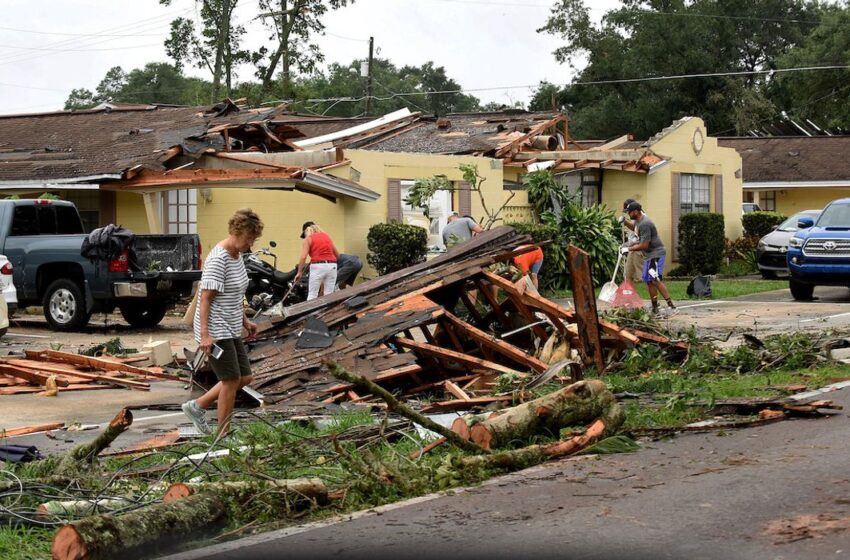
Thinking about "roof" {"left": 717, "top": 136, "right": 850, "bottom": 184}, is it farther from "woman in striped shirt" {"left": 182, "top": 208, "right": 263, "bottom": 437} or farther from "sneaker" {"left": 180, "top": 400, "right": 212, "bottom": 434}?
"sneaker" {"left": 180, "top": 400, "right": 212, "bottom": 434}

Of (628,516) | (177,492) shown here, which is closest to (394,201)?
(177,492)

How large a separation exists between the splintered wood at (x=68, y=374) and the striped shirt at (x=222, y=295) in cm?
399

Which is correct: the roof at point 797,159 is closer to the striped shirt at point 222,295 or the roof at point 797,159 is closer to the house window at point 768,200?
the house window at point 768,200

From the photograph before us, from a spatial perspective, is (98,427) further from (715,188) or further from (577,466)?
(715,188)

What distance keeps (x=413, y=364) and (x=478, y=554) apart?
5.78 metres

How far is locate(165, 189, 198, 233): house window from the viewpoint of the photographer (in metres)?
24.0

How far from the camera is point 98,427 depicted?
10.6 m

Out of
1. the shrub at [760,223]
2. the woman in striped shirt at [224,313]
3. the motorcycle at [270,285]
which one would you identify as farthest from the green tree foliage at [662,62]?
the woman in striped shirt at [224,313]

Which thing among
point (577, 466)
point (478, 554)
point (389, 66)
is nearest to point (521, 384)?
point (577, 466)

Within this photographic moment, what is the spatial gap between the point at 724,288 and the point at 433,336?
14014mm

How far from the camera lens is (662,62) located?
56.8 meters

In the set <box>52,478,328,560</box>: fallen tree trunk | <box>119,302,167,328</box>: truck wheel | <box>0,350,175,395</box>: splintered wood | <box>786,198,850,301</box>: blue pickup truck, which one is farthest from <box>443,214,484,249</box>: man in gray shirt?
<box>52,478,328,560</box>: fallen tree trunk

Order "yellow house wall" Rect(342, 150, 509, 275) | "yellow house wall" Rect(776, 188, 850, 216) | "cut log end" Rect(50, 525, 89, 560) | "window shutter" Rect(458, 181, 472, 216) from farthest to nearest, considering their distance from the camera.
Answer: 1. "yellow house wall" Rect(776, 188, 850, 216)
2. "window shutter" Rect(458, 181, 472, 216)
3. "yellow house wall" Rect(342, 150, 509, 275)
4. "cut log end" Rect(50, 525, 89, 560)

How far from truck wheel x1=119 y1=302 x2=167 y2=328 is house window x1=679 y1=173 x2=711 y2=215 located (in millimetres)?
16606
